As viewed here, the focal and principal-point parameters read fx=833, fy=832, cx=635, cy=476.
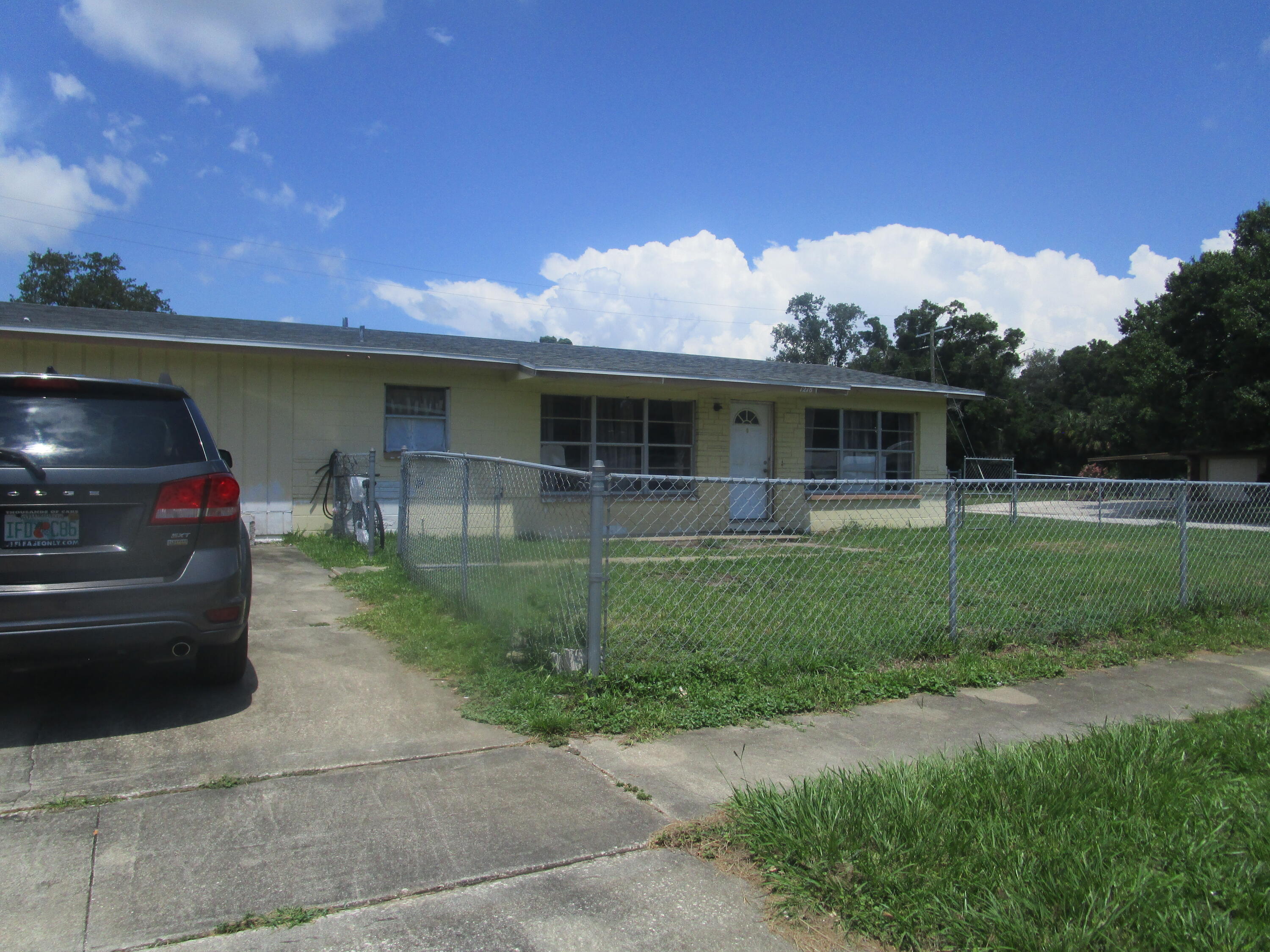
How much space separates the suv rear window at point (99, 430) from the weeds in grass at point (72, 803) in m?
1.45

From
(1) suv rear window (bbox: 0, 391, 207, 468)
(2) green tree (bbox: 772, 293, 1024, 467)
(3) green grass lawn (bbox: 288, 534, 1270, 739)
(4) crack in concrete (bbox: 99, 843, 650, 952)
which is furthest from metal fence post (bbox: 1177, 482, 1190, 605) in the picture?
(2) green tree (bbox: 772, 293, 1024, 467)

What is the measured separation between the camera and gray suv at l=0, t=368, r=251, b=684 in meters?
3.68

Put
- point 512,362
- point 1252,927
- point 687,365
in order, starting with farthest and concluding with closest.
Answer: point 687,365 → point 512,362 → point 1252,927

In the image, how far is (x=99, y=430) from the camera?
3.95 m

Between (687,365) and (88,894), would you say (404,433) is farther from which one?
(88,894)

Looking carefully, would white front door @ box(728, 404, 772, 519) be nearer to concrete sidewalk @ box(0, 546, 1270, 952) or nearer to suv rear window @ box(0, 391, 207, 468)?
concrete sidewalk @ box(0, 546, 1270, 952)

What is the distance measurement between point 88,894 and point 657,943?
1763 mm

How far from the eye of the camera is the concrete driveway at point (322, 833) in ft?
8.09

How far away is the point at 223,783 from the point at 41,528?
1428mm

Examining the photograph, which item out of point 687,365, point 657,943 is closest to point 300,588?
point 657,943

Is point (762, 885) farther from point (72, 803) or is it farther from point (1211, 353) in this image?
point (1211, 353)

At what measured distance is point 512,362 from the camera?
12391 millimetres

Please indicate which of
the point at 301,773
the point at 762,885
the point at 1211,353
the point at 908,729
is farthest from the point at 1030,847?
the point at 1211,353

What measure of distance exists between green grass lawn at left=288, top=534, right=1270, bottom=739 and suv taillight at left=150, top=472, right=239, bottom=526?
1628 mm
